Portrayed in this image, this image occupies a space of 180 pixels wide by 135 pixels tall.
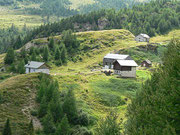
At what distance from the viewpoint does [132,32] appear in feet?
595

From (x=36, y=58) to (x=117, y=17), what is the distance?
106 m

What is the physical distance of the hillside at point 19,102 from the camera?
173 feet

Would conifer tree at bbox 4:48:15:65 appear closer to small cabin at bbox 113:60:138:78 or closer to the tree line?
the tree line

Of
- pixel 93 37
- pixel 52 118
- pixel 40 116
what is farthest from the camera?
pixel 93 37

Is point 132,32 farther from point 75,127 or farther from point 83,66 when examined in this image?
point 75,127

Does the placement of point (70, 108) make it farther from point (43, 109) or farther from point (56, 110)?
point (43, 109)

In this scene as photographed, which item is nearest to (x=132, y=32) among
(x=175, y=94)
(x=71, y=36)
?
Result: (x=71, y=36)

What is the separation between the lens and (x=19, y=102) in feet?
202

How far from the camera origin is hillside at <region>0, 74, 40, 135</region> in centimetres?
5266

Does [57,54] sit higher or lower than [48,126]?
higher

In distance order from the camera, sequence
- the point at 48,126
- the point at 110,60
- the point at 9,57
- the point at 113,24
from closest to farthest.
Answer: the point at 48,126 < the point at 9,57 < the point at 110,60 < the point at 113,24

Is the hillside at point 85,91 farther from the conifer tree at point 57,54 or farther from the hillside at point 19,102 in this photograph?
the conifer tree at point 57,54

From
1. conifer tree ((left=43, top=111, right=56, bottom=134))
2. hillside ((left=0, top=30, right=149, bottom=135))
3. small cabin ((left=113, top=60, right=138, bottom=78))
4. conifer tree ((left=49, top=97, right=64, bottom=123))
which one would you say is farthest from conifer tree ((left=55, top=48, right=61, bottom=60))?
conifer tree ((left=43, top=111, right=56, bottom=134))

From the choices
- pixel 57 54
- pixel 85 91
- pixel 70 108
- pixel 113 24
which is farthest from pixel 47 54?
pixel 113 24
